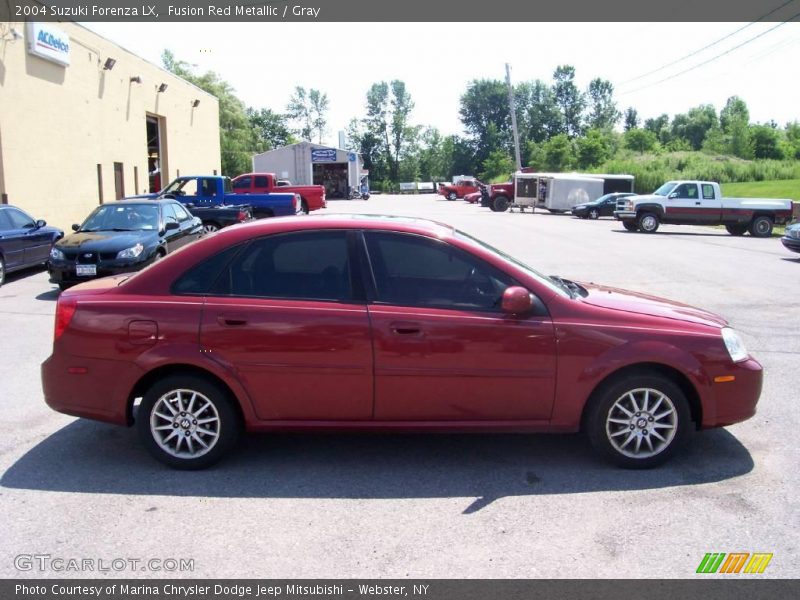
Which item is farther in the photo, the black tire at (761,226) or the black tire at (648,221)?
the black tire at (648,221)

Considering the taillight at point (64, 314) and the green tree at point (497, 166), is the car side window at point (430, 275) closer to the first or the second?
the taillight at point (64, 314)

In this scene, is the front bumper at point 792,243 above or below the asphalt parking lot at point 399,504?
above

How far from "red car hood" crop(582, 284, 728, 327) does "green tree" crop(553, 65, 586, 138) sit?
123 metres

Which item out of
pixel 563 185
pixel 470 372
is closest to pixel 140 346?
pixel 470 372

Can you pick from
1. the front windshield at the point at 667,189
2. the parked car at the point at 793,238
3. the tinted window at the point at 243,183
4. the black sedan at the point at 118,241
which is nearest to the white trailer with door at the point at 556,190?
the front windshield at the point at 667,189

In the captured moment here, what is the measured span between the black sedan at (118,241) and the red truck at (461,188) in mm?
56448

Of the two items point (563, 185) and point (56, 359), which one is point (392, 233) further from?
point (563, 185)

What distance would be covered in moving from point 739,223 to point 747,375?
24817mm

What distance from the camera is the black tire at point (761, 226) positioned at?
26.9 m

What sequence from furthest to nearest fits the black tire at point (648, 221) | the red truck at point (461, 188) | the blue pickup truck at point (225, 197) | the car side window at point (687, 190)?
the red truck at point (461, 188) → the black tire at point (648, 221) → the car side window at point (687, 190) → the blue pickup truck at point (225, 197)

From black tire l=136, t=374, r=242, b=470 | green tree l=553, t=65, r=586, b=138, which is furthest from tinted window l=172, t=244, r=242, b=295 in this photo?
green tree l=553, t=65, r=586, b=138

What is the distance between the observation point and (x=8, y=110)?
19.3 metres

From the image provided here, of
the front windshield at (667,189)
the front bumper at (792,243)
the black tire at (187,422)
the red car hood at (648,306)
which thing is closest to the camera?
the black tire at (187,422)

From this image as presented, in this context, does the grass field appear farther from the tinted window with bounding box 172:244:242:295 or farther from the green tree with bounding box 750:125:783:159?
the tinted window with bounding box 172:244:242:295
